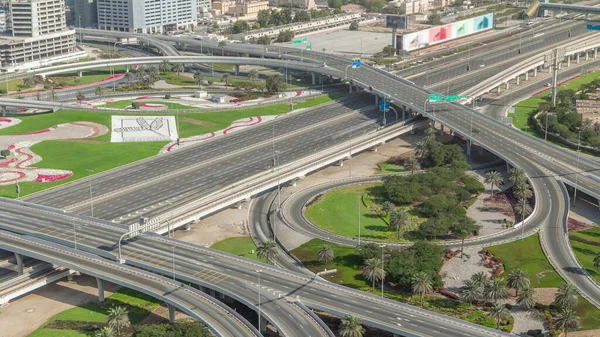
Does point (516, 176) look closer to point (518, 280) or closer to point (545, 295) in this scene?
point (545, 295)

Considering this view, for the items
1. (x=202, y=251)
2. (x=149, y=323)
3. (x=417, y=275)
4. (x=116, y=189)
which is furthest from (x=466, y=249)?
(x=116, y=189)

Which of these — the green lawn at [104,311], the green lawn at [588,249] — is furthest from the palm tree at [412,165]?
the green lawn at [104,311]

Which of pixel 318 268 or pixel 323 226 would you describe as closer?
pixel 318 268

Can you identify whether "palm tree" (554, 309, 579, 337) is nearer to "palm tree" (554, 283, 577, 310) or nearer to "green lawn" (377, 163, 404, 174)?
"palm tree" (554, 283, 577, 310)

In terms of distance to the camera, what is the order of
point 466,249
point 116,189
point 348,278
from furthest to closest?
point 116,189
point 466,249
point 348,278

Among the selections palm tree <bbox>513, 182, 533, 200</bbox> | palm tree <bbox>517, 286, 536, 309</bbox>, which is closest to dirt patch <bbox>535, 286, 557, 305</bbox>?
palm tree <bbox>517, 286, 536, 309</bbox>

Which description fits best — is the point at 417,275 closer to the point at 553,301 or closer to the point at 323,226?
the point at 553,301

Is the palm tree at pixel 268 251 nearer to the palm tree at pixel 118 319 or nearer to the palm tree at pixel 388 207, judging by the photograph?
the palm tree at pixel 118 319
